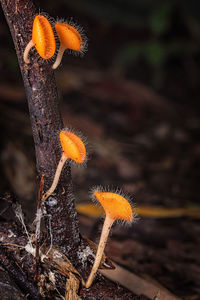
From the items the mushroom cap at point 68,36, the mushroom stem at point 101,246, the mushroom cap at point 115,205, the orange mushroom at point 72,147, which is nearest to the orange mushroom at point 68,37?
the mushroom cap at point 68,36

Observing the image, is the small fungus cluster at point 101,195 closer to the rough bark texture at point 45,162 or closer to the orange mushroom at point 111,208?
the orange mushroom at point 111,208

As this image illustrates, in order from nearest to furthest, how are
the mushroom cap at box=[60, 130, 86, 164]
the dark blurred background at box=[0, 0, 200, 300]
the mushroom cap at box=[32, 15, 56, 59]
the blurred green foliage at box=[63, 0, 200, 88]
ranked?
the mushroom cap at box=[32, 15, 56, 59], the mushroom cap at box=[60, 130, 86, 164], the dark blurred background at box=[0, 0, 200, 300], the blurred green foliage at box=[63, 0, 200, 88]

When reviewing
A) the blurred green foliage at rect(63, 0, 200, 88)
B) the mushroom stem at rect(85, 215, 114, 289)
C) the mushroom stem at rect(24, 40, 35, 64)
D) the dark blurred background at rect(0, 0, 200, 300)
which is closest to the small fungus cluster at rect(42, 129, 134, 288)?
the mushroom stem at rect(85, 215, 114, 289)

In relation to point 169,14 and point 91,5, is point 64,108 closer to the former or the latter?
point 169,14

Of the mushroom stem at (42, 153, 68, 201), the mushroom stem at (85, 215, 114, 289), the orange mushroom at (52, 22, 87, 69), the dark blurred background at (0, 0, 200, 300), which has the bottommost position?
the mushroom stem at (85, 215, 114, 289)

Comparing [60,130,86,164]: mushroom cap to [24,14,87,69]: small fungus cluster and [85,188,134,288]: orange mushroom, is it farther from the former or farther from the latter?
[24,14,87,69]: small fungus cluster

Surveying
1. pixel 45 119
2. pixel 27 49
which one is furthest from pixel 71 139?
pixel 27 49

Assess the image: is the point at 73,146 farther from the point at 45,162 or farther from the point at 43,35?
the point at 43,35
